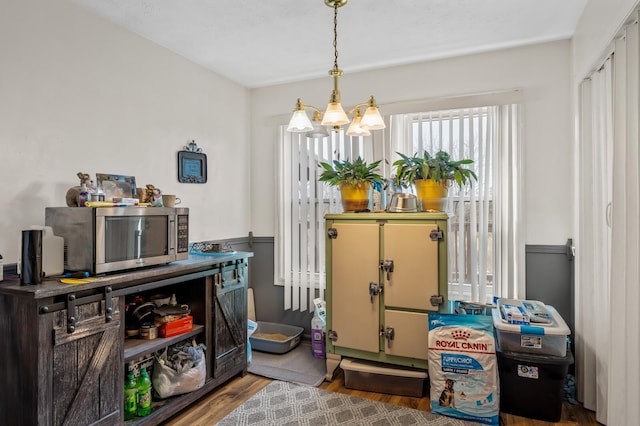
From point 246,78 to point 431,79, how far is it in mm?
1674

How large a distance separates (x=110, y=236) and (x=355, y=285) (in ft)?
5.31

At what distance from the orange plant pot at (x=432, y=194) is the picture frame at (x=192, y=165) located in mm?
1784

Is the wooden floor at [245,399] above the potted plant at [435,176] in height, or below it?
below

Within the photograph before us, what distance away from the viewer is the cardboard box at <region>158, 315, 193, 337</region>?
93.2 inches

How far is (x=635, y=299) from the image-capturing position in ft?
5.33

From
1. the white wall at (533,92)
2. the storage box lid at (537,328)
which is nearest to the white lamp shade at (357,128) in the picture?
the white wall at (533,92)

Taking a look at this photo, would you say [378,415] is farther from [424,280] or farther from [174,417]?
[174,417]

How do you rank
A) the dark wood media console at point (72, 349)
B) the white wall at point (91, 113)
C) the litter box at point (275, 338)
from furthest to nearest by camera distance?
the litter box at point (275, 338) < the white wall at point (91, 113) < the dark wood media console at point (72, 349)

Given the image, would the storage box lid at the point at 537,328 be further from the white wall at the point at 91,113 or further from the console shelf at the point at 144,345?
the white wall at the point at 91,113

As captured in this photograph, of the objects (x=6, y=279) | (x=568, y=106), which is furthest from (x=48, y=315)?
(x=568, y=106)

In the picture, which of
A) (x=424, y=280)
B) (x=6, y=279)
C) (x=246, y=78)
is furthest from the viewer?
(x=246, y=78)

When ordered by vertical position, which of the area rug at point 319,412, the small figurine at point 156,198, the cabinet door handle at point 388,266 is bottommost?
the area rug at point 319,412

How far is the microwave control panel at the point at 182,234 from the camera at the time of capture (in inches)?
95.6

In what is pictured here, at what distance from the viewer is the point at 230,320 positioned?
A: 9.10ft
